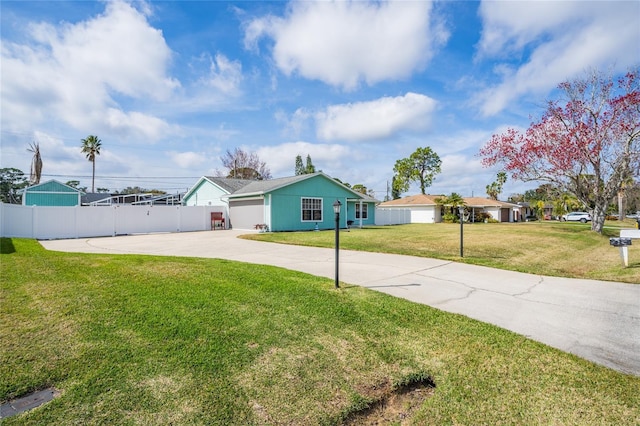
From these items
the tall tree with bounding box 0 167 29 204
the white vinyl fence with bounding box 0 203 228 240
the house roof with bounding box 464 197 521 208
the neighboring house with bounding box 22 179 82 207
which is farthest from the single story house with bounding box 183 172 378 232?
the tall tree with bounding box 0 167 29 204

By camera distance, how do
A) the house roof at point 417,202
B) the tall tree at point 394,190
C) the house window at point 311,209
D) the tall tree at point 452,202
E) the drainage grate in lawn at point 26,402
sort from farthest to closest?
the tall tree at point 394,190, the house roof at point 417,202, the tall tree at point 452,202, the house window at point 311,209, the drainage grate in lawn at point 26,402

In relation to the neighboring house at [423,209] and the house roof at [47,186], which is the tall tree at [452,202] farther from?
the house roof at [47,186]

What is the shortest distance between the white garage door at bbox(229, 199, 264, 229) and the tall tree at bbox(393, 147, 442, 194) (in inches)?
1366

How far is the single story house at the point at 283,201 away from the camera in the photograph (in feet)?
67.5

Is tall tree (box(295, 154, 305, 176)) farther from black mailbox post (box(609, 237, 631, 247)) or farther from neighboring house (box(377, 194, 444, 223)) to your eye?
black mailbox post (box(609, 237, 631, 247))

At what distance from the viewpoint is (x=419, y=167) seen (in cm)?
5059

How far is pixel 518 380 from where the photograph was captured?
3.03 m

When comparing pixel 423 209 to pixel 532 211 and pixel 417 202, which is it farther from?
pixel 532 211

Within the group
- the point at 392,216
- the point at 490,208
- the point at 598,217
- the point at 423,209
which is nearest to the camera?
the point at 598,217

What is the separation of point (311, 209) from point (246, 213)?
4.41 meters

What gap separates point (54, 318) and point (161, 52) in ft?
28.6

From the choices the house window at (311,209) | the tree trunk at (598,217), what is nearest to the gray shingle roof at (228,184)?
the house window at (311,209)

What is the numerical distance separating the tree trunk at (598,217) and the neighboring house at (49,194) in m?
39.3

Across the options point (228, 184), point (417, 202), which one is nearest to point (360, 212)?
point (228, 184)
